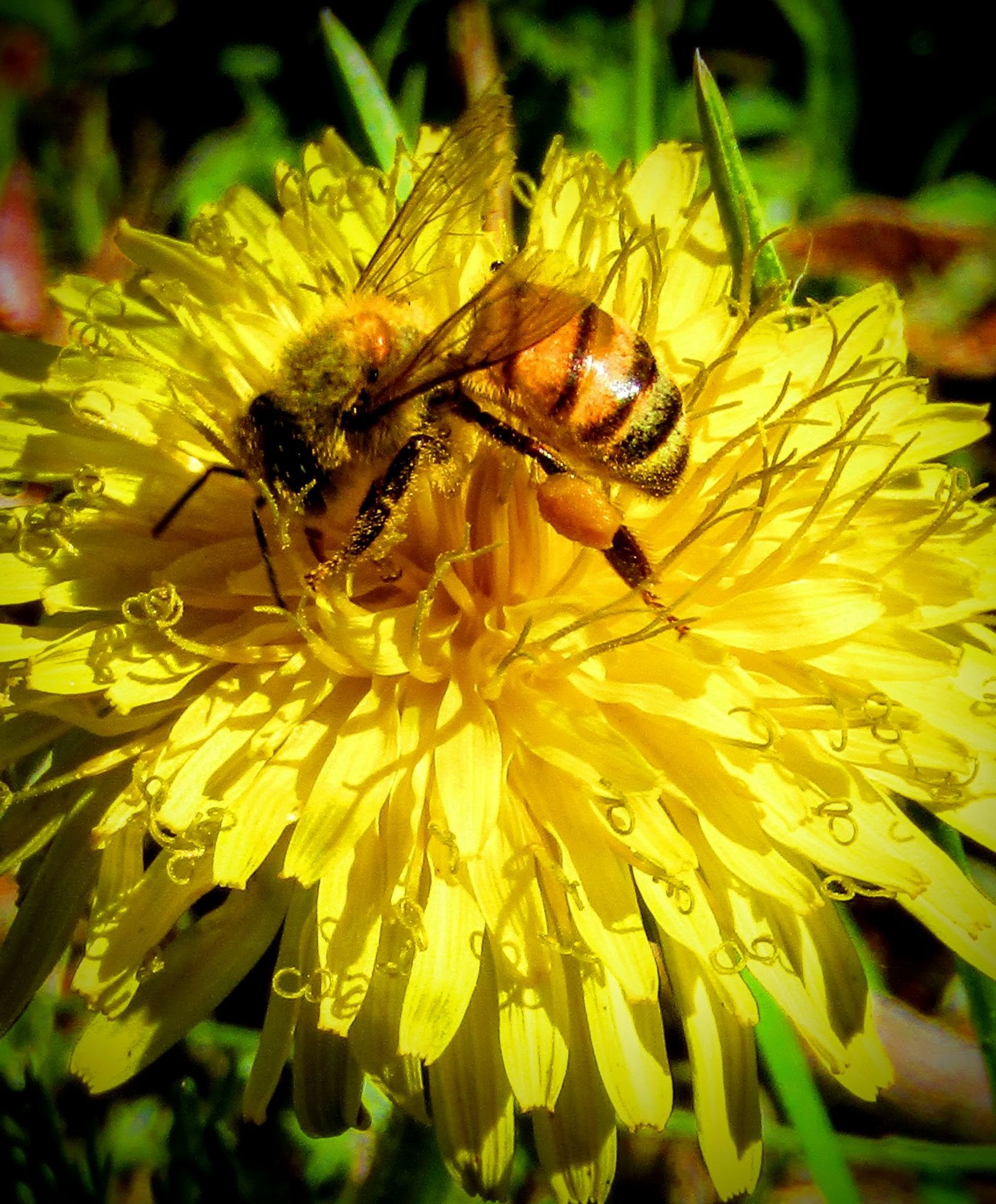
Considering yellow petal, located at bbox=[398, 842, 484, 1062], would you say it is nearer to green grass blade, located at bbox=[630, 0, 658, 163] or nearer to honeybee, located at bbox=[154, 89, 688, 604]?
honeybee, located at bbox=[154, 89, 688, 604]

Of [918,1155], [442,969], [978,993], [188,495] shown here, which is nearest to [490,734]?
[442,969]

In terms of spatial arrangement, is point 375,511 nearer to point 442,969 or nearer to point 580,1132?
point 442,969

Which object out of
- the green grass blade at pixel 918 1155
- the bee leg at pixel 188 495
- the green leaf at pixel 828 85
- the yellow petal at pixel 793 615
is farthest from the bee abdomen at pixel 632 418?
the green leaf at pixel 828 85

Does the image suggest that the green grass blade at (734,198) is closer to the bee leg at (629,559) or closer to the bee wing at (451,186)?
the bee wing at (451,186)

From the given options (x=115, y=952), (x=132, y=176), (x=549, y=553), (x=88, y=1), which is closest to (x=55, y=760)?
(x=115, y=952)

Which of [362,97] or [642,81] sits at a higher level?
[642,81]
